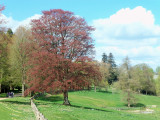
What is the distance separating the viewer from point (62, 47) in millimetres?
28188

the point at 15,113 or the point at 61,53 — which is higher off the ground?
the point at 61,53

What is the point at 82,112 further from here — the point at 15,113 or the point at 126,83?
the point at 126,83

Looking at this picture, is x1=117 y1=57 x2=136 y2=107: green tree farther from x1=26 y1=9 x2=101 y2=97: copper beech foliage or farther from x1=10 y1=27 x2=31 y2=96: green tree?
x1=26 y1=9 x2=101 y2=97: copper beech foliage

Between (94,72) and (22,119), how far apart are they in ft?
50.1

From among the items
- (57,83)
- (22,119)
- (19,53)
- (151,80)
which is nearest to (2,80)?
(19,53)

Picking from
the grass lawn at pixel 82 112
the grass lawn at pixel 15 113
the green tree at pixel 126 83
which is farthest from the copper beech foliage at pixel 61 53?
the green tree at pixel 126 83

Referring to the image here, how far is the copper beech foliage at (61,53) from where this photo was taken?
91.7 feet

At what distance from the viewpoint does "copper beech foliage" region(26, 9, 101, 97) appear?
91.7 ft

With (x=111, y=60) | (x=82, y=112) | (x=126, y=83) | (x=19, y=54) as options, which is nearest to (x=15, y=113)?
(x=82, y=112)

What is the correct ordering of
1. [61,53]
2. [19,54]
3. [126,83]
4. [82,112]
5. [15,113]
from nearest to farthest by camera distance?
[15,113] → [82,112] → [61,53] → [19,54] → [126,83]

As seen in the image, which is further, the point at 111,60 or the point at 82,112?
the point at 111,60

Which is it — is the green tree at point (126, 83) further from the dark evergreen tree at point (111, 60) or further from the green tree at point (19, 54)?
the dark evergreen tree at point (111, 60)

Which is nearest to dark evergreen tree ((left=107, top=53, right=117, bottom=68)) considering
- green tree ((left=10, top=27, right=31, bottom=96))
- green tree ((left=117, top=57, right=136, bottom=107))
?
green tree ((left=117, top=57, right=136, bottom=107))

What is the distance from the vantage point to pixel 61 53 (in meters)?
29.0
